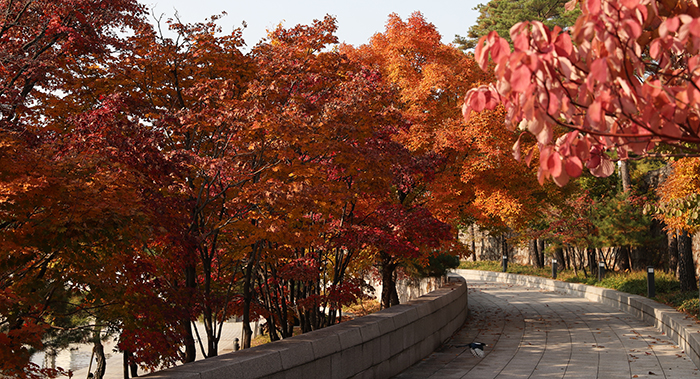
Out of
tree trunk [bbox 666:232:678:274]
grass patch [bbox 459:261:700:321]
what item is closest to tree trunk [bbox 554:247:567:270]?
grass patch [bbox 459:261:700:321]

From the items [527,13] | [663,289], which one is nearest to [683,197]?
[663,289]

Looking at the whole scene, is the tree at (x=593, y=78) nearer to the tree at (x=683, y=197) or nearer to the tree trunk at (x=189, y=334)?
the tree trunk at (x=189, y=334)

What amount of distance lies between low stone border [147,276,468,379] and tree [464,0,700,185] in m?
3.51

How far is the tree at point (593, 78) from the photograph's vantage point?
249cm

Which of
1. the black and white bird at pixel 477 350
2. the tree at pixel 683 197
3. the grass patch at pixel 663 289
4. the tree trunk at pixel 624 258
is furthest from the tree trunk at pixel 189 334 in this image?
the tree trunk at pixel 624 258

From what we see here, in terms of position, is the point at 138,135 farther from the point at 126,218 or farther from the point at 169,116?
the point at 126,218

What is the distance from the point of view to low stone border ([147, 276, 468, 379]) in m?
5.20

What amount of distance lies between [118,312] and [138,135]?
2390 mm

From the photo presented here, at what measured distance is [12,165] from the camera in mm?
5242

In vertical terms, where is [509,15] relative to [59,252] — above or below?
above

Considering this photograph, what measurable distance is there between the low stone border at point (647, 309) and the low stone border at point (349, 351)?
14.1 feet

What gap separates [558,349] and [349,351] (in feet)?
17.5

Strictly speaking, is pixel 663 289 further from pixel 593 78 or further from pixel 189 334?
pixel 593 78

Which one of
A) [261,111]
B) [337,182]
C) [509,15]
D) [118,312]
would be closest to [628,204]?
[509,15]
